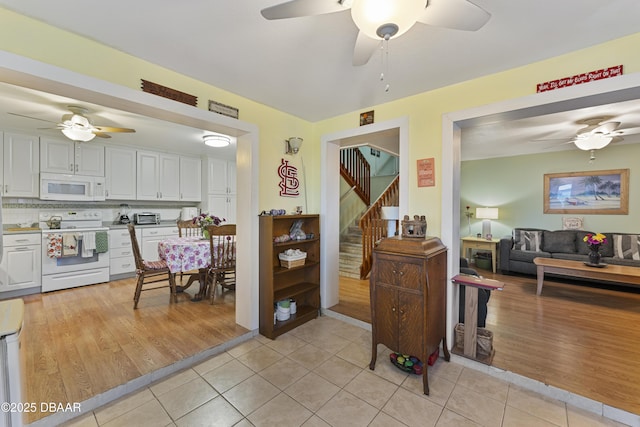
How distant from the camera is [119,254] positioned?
14.1 ft

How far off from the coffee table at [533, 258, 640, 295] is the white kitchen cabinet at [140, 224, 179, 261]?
6.39m

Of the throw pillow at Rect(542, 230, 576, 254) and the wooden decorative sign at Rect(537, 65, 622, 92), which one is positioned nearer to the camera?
the wooden decorative sign at Rect(537, 65, 622, 92)

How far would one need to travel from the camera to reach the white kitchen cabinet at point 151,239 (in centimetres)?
454

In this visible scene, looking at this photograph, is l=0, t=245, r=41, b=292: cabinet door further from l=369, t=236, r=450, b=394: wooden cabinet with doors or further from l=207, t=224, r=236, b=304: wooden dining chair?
l=369, t=236, r=450, b=394: wooden cabinet with doors

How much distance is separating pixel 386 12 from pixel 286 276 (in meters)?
2.66

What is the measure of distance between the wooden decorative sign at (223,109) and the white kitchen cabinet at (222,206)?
3.32 m

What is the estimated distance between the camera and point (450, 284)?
2.21 m

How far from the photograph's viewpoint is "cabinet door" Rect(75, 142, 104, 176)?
4043 mm

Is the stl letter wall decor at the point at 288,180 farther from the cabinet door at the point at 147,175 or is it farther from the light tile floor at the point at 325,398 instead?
the cabinet door at the point at 147,175

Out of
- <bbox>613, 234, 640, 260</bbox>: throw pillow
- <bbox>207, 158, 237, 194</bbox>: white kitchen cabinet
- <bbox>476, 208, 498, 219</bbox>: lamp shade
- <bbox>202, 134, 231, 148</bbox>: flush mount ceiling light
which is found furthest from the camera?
<bbox>207, 158, 237, 194</bbox>: white kitchen cabinet

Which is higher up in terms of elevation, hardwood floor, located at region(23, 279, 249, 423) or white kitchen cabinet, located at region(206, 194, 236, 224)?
white kitchen cabinet, located at region(206, 194, 236, 224)

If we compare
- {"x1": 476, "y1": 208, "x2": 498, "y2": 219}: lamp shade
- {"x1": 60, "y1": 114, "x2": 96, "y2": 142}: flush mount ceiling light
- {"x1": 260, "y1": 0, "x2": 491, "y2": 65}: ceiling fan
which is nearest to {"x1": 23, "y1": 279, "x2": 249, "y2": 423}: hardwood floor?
{"x1": 60, "y1": 114, "x2": 96, "y2": 142}: flush mount ceiling light

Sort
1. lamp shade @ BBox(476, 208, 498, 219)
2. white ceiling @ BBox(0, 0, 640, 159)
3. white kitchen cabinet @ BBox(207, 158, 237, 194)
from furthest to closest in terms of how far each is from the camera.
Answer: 1. white kitchen cabinet @ BBox(207, 158, 237, 194)
2. lamp shade @ BBox(476, 208, 498, 219)
3. white ceiling @ BBox(0, 0, 640, 159)

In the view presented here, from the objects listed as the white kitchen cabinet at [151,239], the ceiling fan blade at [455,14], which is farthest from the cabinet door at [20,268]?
the ceiling fan blade at [455,14]
